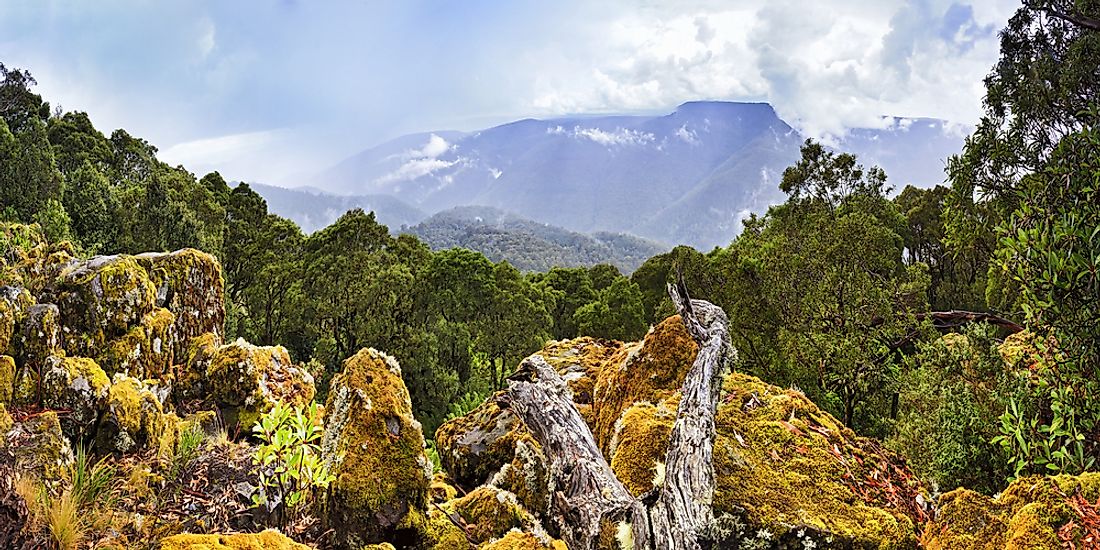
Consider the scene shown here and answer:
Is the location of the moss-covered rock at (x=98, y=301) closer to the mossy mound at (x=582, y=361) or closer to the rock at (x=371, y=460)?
the rock at (x=371, y=460)

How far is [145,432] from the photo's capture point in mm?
6961

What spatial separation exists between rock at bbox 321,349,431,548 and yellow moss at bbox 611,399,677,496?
1.96 meters

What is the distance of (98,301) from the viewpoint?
27.0 feet

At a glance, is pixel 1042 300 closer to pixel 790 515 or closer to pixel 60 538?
pixel 790 515

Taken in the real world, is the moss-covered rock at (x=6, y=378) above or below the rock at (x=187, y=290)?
below

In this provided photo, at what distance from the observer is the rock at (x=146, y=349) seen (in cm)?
820

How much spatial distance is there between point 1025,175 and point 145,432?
31.8 feet

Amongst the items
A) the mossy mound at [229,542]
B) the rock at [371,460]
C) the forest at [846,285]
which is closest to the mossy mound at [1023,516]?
the forest at [846,285]

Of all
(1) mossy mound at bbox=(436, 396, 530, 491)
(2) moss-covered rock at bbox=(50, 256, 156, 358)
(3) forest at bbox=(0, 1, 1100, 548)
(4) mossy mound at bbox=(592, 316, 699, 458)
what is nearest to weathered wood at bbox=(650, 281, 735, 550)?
(4) mossy mound at bbox=(592, 316, 699, 458)

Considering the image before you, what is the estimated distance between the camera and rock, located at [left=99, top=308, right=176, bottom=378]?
26.9 feet

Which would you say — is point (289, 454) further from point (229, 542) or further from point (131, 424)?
point (131, 424)

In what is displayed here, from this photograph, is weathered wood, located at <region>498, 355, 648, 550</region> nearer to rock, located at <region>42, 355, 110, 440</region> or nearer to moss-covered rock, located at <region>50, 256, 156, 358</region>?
rock, located at <region>42, 355, 110, 440</region>

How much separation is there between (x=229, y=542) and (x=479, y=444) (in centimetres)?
431

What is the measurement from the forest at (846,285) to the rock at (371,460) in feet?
0.97
